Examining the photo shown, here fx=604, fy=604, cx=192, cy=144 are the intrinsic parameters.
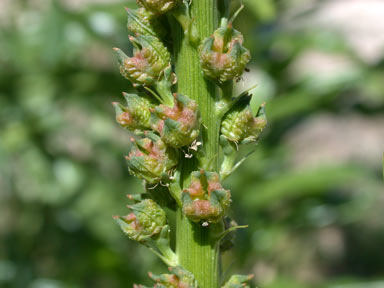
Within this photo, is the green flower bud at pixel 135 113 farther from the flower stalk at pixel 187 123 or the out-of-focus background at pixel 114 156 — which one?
the out-of-focus background at pixel 114 156

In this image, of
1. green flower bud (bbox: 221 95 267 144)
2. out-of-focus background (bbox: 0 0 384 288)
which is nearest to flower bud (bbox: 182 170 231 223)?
green flower bud (bbox: 221 95 267 144)

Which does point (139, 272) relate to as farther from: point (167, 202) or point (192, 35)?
point (192, 35)

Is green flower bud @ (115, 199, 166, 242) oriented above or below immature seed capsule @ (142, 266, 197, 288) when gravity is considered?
above

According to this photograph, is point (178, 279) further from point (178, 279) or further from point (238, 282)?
point (238, 282)

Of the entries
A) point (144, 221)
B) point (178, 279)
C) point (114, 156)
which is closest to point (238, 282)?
point (178, 279)

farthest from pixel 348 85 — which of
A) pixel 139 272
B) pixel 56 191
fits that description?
pixel 56 191

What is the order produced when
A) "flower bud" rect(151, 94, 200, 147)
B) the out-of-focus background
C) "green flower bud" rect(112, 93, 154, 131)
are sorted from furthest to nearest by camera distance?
the out-of-focus background, "green flower bud" rect(112, 93, 154, 131), "flower bud" rect(151, 94, 200, 147)

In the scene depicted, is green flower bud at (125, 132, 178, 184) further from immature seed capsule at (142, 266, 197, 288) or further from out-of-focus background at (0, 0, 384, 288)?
out-of-focus background at (0, 0, 384, 288)

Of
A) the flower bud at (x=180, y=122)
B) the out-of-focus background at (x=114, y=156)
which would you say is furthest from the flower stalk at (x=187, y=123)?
the out-of-focus background at (x=114, y=156)

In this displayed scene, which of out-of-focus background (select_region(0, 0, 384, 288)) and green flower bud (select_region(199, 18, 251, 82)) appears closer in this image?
green flower bud (select_region(199, 18, 251, 82))
